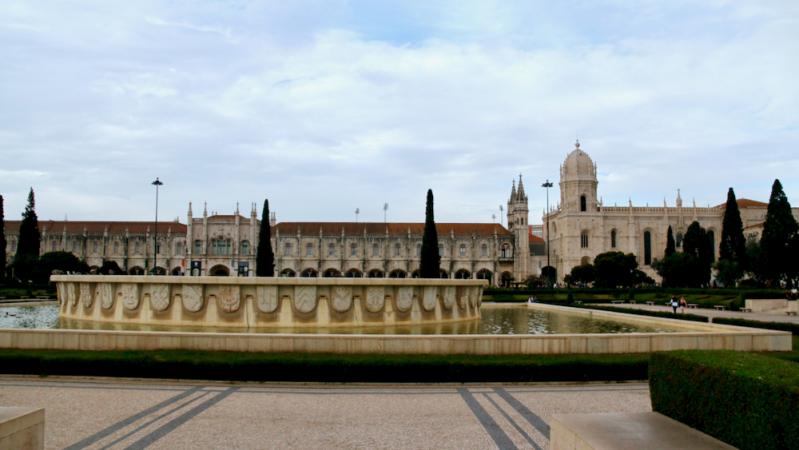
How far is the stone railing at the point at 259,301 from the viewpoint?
527 inches

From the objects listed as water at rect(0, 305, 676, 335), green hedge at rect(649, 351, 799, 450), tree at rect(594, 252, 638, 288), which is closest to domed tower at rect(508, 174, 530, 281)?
tree at rect(594, 252, 638, 288)

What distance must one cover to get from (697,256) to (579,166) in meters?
19.8

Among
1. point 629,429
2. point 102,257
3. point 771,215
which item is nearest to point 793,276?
point 771,215

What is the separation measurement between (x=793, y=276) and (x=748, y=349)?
4134 centimetres

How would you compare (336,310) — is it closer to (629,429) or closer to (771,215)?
(629,429)

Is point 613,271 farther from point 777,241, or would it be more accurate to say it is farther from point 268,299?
point 268,299

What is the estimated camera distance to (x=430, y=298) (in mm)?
14938

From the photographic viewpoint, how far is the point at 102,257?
71.2 metres

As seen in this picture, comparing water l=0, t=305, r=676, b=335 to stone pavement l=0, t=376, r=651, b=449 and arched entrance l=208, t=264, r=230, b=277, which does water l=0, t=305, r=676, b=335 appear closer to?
stone pavement l=0, t=376, r=651, b=449

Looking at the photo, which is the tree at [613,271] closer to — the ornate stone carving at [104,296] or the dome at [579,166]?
the dome at [579,166]

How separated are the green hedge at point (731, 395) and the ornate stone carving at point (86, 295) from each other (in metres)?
13.5

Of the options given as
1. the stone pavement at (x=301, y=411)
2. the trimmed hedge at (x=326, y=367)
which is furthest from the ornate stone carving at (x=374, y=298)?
the stone pavement at (x=301, y=411)

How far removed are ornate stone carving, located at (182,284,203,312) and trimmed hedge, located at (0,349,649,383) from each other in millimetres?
4147

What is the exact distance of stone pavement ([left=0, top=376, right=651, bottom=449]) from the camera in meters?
5.93
